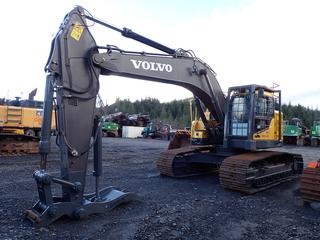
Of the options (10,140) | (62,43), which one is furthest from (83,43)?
(10,140)

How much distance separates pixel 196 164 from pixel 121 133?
102 ft

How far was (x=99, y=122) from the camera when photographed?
19.7 ft

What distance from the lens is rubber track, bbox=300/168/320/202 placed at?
22.0 ft

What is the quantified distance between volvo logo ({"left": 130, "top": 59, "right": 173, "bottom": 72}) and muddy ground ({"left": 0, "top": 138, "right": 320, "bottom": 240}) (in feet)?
8.58

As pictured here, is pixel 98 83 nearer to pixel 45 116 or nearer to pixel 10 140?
pixel 45 116

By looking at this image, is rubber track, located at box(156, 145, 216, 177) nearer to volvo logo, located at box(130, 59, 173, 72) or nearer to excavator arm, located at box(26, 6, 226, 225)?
volvo logo, located at box(130, 59, 173, 72)

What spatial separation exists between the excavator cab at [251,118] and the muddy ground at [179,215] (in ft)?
3.99

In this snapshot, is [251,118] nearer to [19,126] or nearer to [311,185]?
[311,185]

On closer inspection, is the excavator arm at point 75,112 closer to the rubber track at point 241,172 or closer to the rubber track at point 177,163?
the rubber track at point 241,172

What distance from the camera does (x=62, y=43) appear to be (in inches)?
219

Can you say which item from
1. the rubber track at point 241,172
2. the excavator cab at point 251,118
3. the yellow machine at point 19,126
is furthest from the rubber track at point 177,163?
the yellow machine at point 19,126

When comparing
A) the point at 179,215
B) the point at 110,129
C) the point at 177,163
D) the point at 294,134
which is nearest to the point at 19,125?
the point at 177,163

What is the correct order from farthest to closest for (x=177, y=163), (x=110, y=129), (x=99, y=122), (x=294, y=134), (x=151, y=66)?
(x=110, y=129) < (x=294, y=134) < (x=177, y=163) < (x=151, y=66) < (x=99, y=122)

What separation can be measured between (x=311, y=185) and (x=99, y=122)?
4230 millimetres
